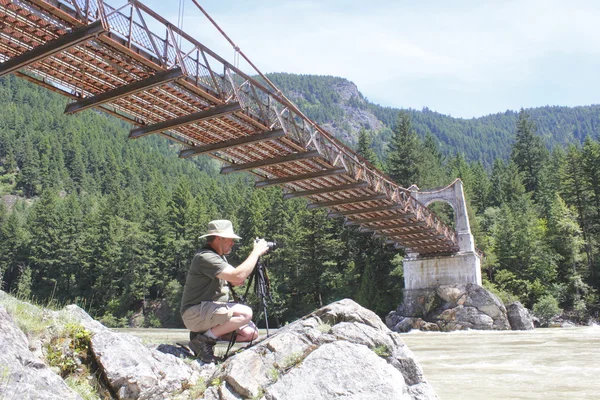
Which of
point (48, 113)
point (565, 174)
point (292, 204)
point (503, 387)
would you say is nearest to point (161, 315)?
point (292, 204)

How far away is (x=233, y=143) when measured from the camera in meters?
18.7

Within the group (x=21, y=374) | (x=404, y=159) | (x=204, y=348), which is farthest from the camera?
(x=404, y=159)

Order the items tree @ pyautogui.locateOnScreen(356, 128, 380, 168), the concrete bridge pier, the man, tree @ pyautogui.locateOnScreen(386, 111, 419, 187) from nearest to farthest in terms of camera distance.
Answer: the man, the concrete bridge pier, tree @ pyautogui.locateOnScreen(386, 111, 419, 187), tree @ pyautogui.locateOnScreen(356, 128, 380, 168)

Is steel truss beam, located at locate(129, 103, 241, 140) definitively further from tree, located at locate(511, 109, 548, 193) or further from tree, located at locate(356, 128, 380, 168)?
tree, located at locate(511, 109, 548, 193)

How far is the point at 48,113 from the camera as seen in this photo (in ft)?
531

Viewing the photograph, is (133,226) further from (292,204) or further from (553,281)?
(553,281)

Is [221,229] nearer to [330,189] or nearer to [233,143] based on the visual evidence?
[233,143]

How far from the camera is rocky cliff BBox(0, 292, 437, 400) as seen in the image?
14.1 ft

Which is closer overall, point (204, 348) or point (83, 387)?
point (83, 387)

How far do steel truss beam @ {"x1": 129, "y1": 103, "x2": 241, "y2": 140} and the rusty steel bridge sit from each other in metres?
0.03

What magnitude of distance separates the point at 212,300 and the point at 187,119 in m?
12.0

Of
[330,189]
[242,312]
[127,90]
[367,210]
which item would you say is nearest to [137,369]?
[242,312]

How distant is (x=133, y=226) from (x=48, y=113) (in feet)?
391

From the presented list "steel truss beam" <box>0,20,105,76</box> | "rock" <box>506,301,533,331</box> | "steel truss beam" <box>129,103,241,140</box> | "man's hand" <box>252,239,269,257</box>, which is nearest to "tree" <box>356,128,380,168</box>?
"rock" <box>506,301,533,331</box>
